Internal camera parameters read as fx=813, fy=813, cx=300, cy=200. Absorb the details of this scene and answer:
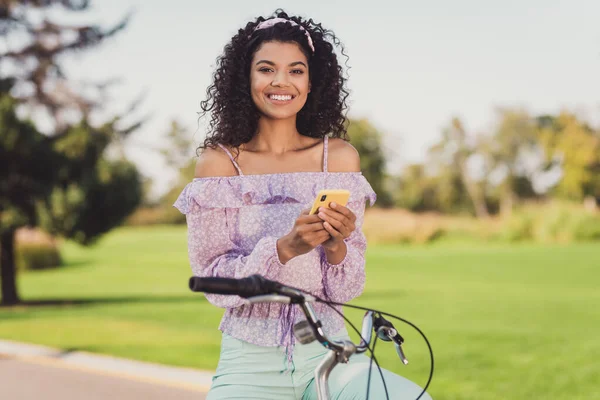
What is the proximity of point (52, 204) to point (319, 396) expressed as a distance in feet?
49.5

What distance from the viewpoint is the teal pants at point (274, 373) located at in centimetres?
225

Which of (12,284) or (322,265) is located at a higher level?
(322,265)

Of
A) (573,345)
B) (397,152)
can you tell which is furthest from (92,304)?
(397,152)

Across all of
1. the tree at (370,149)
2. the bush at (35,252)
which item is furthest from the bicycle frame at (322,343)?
the tree at (370,149)

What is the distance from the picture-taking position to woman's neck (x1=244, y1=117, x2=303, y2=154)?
2.62m

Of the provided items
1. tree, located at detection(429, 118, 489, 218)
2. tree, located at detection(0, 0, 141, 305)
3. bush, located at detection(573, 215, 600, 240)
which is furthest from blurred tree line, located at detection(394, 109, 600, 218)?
tree, located at detection(0, 0, 141, 305)

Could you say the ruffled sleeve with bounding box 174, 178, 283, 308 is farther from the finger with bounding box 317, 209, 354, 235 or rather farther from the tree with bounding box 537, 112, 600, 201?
the tree with bounding box 537, 112, 600, 201

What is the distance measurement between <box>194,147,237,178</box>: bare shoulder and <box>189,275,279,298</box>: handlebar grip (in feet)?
2.45

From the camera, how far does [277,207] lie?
8.08 ft

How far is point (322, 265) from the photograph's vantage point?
8.10 ft

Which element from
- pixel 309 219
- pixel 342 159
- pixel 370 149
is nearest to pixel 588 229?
pixel 370 149

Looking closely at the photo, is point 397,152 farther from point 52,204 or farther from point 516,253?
point 52,204

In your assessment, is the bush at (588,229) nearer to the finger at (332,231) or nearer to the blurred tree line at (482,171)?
the blurred tree line at (482,171)

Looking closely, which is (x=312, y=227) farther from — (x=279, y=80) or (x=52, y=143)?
(x=52, y=143)
